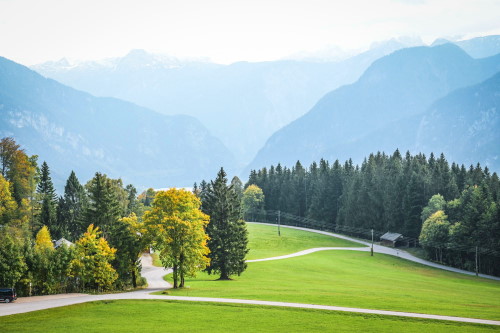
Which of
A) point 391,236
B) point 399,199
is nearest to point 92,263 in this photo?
point 391,236

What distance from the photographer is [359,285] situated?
78.5 meters

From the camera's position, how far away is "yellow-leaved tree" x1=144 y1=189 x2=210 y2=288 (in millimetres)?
65156

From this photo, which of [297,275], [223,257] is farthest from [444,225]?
[223,257]

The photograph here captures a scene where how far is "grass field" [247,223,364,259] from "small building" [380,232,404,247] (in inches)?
266

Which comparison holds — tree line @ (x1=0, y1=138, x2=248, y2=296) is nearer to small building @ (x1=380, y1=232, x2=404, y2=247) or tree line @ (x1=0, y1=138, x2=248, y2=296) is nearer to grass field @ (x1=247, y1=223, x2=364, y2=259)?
grass field @ (x1=247, y1=223, x2=364, y2=259)

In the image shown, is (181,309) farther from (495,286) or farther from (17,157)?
(17,157)

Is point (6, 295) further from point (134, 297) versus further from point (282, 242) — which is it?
point (282, 242)

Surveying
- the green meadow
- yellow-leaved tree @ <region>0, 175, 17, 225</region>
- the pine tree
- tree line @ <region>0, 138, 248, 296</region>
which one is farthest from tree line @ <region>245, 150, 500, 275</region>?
yellow-leaved tree @ <region>0, 175, 17, 225</region>

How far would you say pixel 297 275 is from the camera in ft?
286

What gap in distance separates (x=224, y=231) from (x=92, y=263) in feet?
60.9

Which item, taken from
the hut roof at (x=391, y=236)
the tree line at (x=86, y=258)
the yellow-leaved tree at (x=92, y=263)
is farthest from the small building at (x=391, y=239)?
the yellow-leaved tree at (x=92, y=263)

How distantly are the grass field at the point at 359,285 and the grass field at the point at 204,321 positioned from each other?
5.03 metres

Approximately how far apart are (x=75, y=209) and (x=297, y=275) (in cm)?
6050

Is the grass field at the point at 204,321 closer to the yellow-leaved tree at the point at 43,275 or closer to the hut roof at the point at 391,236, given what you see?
the yellow-leaved tree at the point at 43,275
